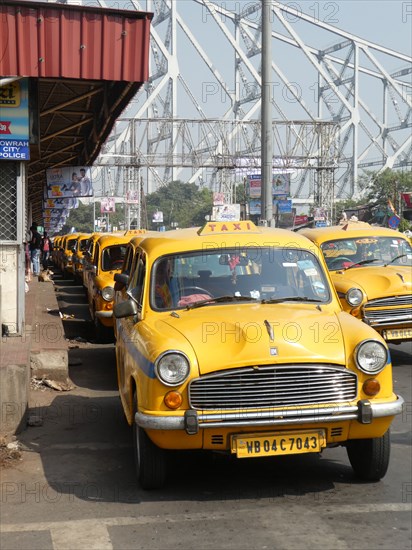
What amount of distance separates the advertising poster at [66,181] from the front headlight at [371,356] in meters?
20.9

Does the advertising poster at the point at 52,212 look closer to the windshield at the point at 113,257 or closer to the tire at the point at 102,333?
the windshield at the point at 113,257

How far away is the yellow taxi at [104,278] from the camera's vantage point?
44.4 ft

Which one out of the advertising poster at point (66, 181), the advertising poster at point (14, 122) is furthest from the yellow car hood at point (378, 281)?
the advertising poster at point (66, 181)

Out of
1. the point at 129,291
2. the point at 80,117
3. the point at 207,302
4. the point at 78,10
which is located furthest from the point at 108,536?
the point at 80,117

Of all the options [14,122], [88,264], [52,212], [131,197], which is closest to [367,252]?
[14,122]

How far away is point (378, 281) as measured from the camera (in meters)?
11.3

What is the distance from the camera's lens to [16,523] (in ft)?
17.7

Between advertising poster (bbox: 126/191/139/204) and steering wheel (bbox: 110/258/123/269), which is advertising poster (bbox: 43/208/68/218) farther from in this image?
steering wheel (bbox: 110/258/123/269)

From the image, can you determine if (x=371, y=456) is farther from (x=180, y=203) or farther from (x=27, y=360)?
(x=180, y=203)

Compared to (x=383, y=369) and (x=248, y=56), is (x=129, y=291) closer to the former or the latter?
(x=383, y=369)

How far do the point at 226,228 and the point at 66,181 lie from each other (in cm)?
1943

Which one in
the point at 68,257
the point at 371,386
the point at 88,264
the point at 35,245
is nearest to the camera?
the point at 371,386

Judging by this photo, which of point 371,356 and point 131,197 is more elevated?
point 131,197

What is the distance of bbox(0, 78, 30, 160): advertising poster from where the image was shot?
1008cm
